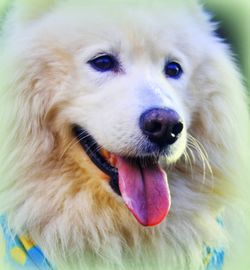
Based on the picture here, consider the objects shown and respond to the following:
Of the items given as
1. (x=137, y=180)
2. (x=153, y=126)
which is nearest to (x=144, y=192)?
(x=137, y=180)

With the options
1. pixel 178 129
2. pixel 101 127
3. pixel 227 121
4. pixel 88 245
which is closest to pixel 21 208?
pixel 88 245

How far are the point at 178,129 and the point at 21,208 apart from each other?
3.56 feet

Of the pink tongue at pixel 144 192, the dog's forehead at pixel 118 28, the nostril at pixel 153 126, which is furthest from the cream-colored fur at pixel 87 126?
the nostril at pixel 153 126

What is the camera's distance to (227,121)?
4.25 meters

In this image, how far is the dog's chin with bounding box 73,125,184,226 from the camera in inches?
148

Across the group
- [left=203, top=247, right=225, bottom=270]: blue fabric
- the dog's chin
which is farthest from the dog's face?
[left=203, top=247, right=225, bottom=270]: blue fabric

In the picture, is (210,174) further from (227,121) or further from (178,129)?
(178,129)

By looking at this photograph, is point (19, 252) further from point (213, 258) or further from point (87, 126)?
point (213, 258)

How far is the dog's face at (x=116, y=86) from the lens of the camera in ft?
12.3

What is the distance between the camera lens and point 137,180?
12.5ft

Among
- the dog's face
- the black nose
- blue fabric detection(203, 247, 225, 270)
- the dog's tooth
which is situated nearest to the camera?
the black nose

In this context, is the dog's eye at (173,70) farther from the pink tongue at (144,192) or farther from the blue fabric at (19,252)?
the blue fabric at (19,252)

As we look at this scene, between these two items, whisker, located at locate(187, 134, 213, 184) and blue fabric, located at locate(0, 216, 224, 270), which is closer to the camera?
blue fabric, located at locate(0, 216, 224, 270)

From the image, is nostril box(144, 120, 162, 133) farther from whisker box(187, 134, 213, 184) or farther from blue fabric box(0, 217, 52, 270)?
blue fabric box(0, 217, 52, 270)
